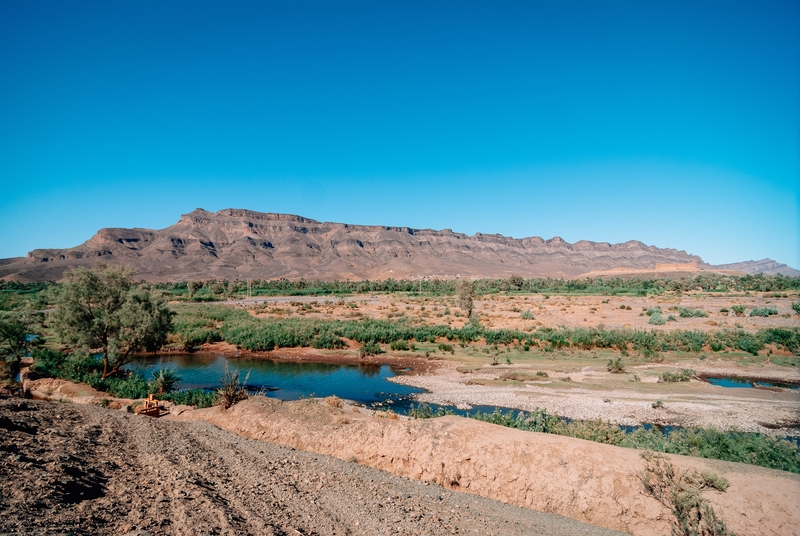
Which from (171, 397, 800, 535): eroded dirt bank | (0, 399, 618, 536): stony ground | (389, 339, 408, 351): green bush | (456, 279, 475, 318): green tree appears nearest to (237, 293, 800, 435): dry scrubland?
(389, 339, 408, 351): green bush

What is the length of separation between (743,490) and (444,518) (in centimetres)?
587

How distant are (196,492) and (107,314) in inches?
664

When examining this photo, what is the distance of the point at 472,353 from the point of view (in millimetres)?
31750

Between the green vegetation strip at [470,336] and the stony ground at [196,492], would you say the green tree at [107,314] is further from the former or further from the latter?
the green vegetation strip at [470,336]

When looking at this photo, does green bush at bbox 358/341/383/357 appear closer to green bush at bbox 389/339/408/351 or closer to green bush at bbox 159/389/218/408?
green bush at bbox 389/339/408/351

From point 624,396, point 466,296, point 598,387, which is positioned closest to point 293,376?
point 598,387

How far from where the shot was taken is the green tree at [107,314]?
1930cm

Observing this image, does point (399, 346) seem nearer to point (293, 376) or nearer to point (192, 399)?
point (293, 376)

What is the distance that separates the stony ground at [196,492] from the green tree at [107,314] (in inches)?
372

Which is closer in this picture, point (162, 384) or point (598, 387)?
point (162, 384)

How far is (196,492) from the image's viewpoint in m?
7.11

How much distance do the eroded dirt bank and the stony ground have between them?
555 mm

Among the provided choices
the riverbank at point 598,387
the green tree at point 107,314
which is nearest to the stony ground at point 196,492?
the green tree at point 107,314

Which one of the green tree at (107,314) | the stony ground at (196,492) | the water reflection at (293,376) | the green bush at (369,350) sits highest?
the green tree at (107,314)
